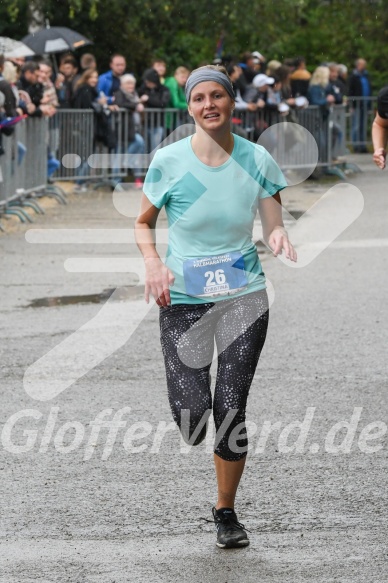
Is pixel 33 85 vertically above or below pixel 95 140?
above

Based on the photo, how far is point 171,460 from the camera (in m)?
6.58

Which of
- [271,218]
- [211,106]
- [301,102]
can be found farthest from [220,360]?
[301,102]

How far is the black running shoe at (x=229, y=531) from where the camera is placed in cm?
523

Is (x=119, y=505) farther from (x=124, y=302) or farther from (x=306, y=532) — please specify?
(x=124, y=302)

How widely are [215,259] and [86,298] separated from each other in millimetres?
6342

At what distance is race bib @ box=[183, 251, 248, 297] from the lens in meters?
5.35

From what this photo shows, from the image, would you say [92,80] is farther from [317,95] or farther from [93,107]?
[317,95]

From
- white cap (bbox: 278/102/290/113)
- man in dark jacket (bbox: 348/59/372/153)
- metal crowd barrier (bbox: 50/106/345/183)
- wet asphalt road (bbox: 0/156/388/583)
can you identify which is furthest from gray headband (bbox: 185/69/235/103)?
man in dark jacket (bbox: 348/59/372/153)

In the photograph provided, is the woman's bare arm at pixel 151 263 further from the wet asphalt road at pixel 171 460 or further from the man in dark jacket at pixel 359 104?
the man in dark jacket at pixel 359 104

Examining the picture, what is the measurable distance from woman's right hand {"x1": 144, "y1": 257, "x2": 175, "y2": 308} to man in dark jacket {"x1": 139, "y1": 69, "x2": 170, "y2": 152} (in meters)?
16.8

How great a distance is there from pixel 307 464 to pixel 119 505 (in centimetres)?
107

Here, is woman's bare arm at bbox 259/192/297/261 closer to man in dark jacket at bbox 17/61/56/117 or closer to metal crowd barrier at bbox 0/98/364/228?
metal crowd barrier at bbox 0/98/364/228

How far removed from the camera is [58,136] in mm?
19688

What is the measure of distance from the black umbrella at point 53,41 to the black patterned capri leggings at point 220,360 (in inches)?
739
